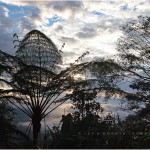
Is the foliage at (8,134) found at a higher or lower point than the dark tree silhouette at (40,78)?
lower

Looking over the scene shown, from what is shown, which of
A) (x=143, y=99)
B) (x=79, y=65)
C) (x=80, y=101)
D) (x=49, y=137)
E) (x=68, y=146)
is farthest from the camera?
(x=143, y=99)

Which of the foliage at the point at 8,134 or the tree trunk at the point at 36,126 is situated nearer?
the tree trunk at the point at 36,126

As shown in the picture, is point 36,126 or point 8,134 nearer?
point 36,126

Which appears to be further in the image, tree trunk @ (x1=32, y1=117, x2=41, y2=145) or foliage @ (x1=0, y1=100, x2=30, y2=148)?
foliage @ (x1=0, y1=100, x2=30, y2=148)

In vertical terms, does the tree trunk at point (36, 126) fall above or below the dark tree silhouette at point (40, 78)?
below

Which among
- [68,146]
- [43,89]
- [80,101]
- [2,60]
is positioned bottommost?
[68,146]

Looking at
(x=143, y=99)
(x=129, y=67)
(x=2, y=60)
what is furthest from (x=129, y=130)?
(x=129, y=67)

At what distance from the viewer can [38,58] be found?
1348 centimetres

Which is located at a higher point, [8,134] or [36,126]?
[36,126]

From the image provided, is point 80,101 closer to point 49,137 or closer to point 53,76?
point 53,76

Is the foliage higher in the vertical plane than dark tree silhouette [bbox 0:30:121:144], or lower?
lower

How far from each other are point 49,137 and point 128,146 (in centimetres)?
130

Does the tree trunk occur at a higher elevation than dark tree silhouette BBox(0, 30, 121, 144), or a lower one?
lower

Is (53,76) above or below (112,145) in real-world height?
above
